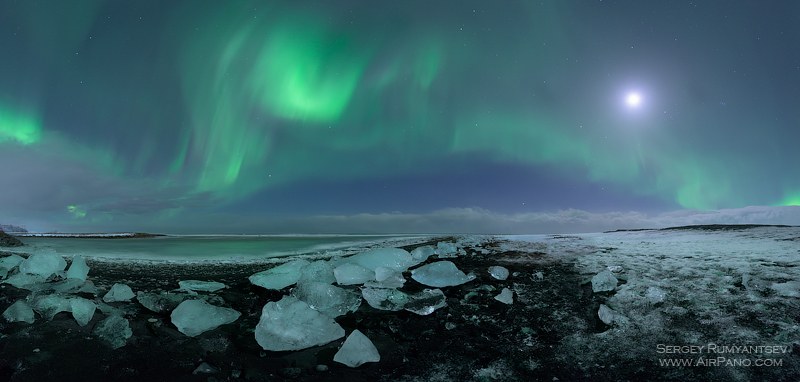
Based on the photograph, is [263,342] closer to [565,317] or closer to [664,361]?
[565,317]

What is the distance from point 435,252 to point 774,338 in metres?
5.58

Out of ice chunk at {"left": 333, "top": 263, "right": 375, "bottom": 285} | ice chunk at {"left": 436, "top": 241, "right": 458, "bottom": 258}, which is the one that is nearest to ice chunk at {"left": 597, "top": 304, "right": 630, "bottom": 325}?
ice chunk at {"left": 333, "top": 263, "right": 375, "bottom": 285}

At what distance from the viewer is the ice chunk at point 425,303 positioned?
11.4ft

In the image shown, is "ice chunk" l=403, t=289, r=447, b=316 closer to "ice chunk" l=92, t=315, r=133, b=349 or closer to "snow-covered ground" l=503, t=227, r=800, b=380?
"snow-covered ground" l=503, t=227, r=800, b=380

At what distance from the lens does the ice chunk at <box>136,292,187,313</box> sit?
3633 millimetres

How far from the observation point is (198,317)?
3125 mm

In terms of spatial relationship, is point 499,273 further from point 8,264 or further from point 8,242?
point 8,242

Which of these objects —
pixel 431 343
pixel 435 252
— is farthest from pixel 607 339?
pixel 435 252

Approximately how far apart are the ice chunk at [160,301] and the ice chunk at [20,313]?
2.86 ft

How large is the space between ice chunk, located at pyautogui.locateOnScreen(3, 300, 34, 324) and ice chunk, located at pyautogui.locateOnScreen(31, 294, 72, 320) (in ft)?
0.35

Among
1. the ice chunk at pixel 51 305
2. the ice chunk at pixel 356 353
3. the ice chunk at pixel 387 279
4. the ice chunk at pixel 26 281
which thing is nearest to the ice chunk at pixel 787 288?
the ice chunk at pixel 387 279

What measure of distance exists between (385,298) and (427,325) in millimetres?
709

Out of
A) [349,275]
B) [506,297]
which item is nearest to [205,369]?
[349,275]

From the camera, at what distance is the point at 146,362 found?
241 centimetres
